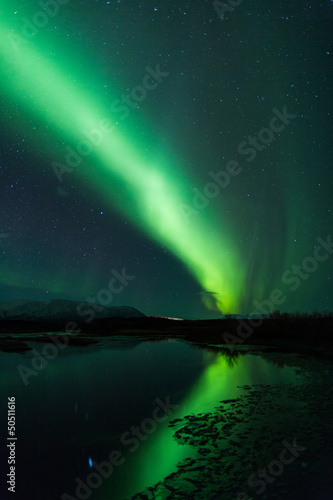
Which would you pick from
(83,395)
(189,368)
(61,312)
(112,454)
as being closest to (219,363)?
(189,368)

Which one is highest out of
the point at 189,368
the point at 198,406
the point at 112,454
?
the point at 189,368

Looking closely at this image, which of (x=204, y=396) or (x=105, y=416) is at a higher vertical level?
(x=204, y=396)

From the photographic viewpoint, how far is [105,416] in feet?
27.4

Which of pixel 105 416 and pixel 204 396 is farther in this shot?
pixel 204 396

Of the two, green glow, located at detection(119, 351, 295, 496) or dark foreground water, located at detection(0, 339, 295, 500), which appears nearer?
dark foreground water, located at detection(0, 339, 295, 500)

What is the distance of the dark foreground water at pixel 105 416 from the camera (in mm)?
5241

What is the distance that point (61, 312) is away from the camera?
193750 mm

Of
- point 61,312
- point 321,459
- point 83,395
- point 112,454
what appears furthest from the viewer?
point 61,312

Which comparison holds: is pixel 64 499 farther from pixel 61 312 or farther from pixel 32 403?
pixel 61 312

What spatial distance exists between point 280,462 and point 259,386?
5.83 m

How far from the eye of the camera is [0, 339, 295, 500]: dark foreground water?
5.24m

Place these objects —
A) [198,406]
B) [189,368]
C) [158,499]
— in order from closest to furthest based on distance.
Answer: [158,499] < [198,406] < [189,368]

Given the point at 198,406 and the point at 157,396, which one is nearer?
the point at 198,406

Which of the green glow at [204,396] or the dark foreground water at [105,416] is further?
the green glow at [204,396]
